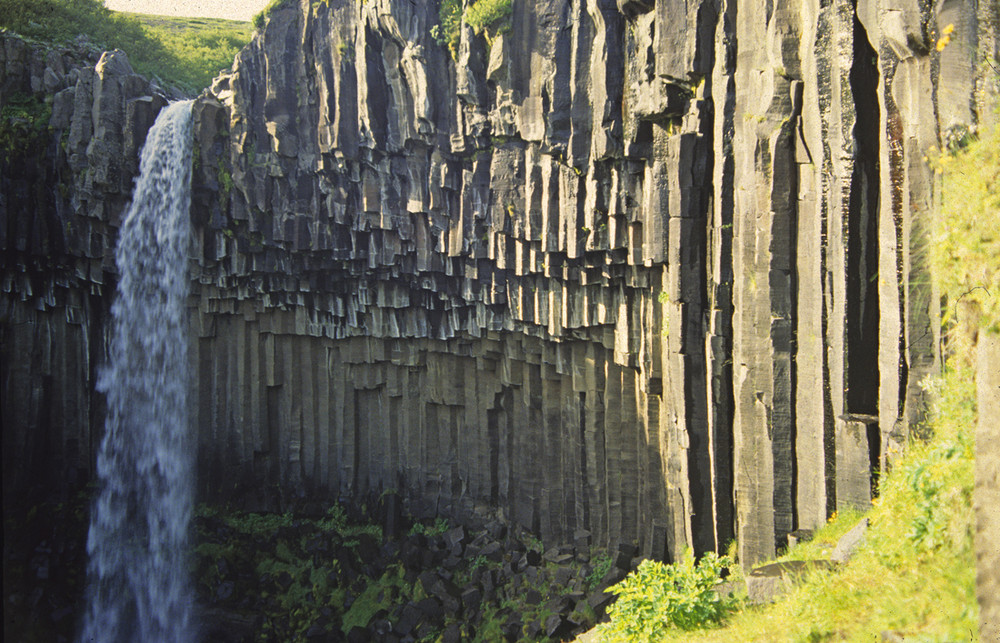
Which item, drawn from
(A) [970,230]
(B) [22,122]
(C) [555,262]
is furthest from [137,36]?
(A) [970,230]

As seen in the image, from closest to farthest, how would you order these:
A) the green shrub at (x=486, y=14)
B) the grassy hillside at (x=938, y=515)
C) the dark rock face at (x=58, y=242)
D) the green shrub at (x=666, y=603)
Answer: the grassy hillside at (x=938, y=515) < the green shrub at (x=666, y=603) < the green shrub at (x=486, y=14) < the dark rock face at (x=58, y=242)

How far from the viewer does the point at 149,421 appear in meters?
18.1

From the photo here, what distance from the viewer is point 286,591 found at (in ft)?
54.5

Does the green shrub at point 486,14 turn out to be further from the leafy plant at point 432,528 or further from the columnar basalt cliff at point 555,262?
the leafy plant at point 432,528

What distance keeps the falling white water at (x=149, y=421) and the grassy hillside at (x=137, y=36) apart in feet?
23.2

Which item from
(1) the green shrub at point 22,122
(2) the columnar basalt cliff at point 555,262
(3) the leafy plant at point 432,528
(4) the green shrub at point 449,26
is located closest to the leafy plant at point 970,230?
(2) the columnar basalt cliff at point 555,262

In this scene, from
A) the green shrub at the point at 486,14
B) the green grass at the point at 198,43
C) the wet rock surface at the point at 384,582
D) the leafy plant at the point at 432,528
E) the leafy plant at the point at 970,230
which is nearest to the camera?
the leafy plant at the point at 970,230

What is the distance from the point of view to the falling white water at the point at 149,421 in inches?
672

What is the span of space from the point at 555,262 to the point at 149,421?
425 inches

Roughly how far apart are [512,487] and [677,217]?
729cm

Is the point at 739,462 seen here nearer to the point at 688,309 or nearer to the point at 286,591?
the point at 688,309

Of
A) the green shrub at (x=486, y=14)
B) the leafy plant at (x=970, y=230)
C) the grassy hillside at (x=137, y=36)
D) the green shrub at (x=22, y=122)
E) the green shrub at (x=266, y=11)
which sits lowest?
the leafy plant at (x=970, y=230)

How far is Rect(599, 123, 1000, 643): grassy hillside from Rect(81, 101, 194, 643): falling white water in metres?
14.4

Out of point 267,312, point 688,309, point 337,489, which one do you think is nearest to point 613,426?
point 688,309
